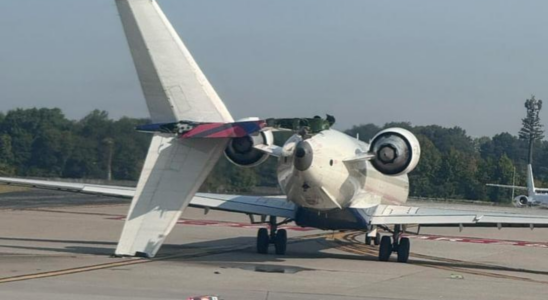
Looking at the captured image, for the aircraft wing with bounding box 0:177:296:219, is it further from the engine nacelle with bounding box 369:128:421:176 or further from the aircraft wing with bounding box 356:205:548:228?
the engine nacelle with bounding box 369:128:421:176

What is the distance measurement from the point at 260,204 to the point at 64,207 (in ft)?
106

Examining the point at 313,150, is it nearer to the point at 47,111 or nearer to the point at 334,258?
the point at 334,258

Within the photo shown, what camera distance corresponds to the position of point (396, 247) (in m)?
32.7

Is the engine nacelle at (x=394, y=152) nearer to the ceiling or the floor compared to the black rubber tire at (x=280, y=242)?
nearer to the ceiling

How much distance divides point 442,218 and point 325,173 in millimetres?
4702

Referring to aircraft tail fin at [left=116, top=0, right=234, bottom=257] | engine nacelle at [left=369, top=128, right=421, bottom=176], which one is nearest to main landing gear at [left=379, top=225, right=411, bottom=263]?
engine nacelle at [left=369, top=128, right=421, bottom=176]

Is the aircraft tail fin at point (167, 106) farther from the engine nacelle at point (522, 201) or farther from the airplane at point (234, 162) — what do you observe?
the engine nacelle at point (522, 201)

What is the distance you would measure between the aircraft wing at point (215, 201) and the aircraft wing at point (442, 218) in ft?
9.81

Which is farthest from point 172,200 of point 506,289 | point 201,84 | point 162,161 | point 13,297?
Result: point 506,289

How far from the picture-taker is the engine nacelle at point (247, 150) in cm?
2855

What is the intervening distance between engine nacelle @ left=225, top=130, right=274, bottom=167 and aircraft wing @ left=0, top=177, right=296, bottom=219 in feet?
13.7

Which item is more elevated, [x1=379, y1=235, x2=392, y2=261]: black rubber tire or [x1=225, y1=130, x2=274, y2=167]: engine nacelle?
[x1=225, y1=130, x2=274, y2=167]: engine nacelle

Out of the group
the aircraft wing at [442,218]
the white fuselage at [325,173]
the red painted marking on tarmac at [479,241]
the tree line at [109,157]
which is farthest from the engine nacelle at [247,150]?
the red painted marking on tarmac at [479,241]

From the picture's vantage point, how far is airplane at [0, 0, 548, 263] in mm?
26016
